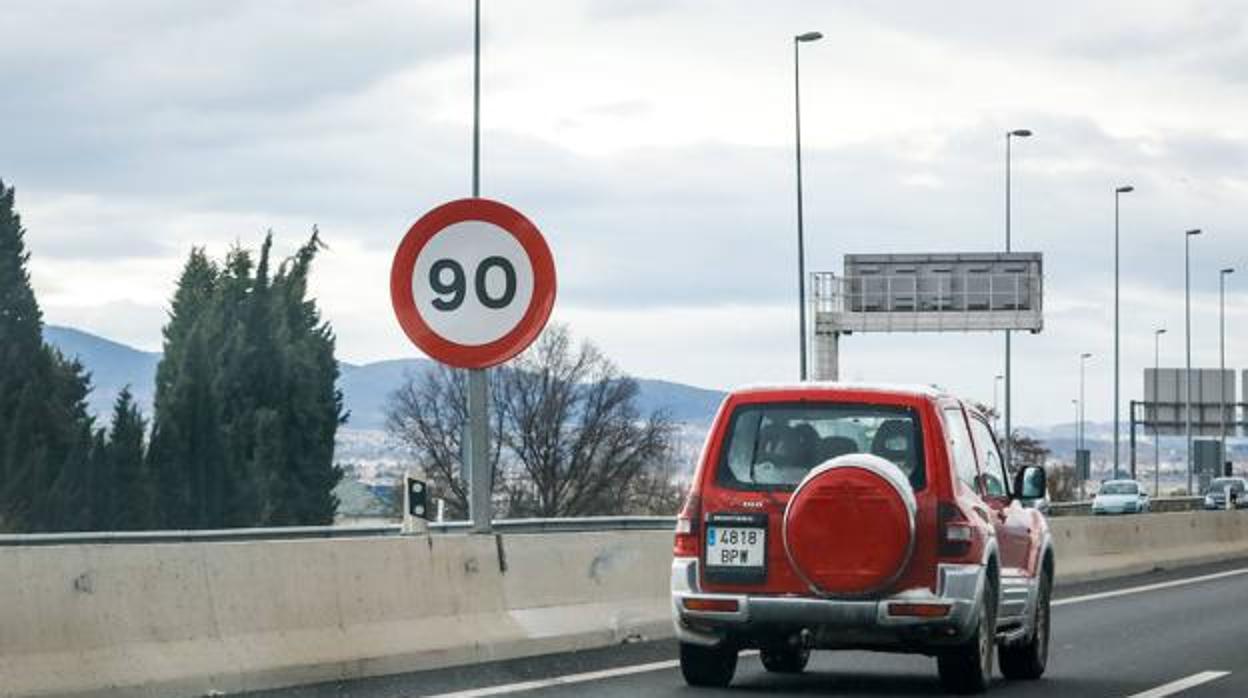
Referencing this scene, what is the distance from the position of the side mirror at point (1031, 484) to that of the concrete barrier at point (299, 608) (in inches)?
115

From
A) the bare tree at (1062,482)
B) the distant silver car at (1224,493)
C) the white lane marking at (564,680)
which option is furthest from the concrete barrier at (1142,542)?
the bare tree at (1062,482)

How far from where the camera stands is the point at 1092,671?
15461mm

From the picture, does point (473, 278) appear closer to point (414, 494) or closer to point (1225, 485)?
point (414, 494)

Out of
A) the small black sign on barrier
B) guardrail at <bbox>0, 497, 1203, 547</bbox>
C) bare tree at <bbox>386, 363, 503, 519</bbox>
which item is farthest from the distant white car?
the small black sign on barrier

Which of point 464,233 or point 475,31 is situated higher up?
point 475,31

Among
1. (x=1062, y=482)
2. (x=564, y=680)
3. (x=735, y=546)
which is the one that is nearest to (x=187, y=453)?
(x=564, y=680)

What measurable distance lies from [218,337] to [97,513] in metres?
12.9

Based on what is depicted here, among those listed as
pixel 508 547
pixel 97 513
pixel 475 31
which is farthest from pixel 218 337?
pixel 508 547

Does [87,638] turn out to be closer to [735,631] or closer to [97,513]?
[735,631]

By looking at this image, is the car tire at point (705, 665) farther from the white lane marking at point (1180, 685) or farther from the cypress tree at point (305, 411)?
the cypress tree at point (305, 411)

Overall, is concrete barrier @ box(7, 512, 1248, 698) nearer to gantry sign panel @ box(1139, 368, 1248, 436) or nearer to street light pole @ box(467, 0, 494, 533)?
street light pole @ box(467, 0, 494, 533)

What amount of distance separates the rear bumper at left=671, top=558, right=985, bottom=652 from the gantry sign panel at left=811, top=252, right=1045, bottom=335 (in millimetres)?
57831

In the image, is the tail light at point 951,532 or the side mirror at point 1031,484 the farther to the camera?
the side mirror at point 1031,484

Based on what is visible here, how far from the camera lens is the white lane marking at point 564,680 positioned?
12.7 m
